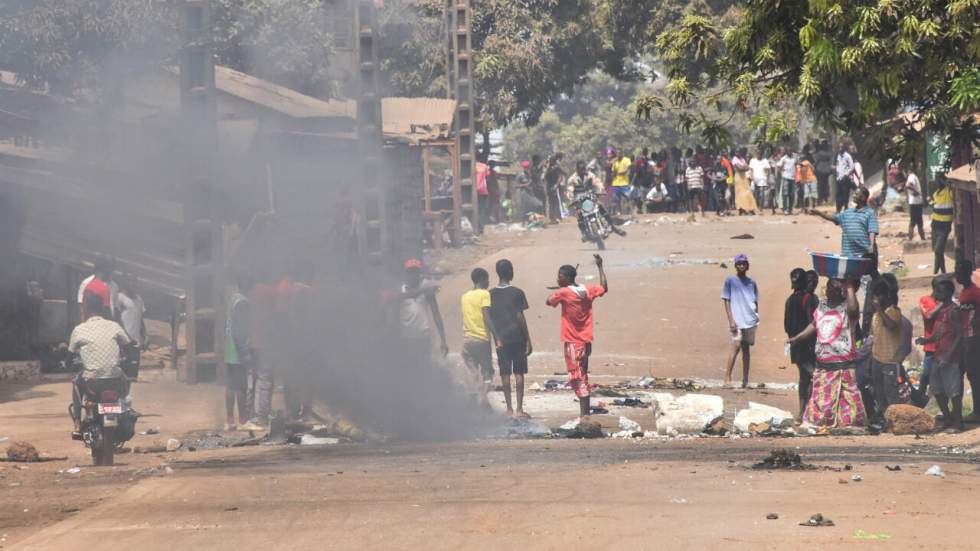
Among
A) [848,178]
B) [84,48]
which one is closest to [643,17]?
[848,178]

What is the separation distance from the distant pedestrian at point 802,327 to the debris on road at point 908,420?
95 cm

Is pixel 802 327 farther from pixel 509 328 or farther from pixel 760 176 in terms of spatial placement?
pixel 760 176

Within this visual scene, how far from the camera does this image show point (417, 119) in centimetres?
2900

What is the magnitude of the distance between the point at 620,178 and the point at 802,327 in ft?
59.8

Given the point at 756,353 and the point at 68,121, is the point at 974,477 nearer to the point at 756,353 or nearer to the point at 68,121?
the point at 756,353

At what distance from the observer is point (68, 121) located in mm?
22031

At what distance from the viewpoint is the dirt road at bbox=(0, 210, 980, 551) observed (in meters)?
7.95

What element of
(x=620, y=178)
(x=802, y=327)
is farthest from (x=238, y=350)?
(x=620, y=178)

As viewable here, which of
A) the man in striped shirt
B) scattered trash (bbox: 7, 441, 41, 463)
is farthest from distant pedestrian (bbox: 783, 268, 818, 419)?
scattered trash (bbox: 7, 441, 41, 463)

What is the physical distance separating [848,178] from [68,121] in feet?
46.4

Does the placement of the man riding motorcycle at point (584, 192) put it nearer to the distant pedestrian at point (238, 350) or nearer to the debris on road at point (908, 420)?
the distant pedestrian at point (238, 350)

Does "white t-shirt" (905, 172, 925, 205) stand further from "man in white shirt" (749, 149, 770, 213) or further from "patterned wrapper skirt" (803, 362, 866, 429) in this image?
"patterned wrapper skirt" (803, 362, 866, 429)

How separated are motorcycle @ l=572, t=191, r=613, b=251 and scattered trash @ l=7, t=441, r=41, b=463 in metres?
15.7

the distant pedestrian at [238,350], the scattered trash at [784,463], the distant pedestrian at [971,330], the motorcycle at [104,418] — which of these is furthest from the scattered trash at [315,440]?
the distant pedestrian at [971,330]
